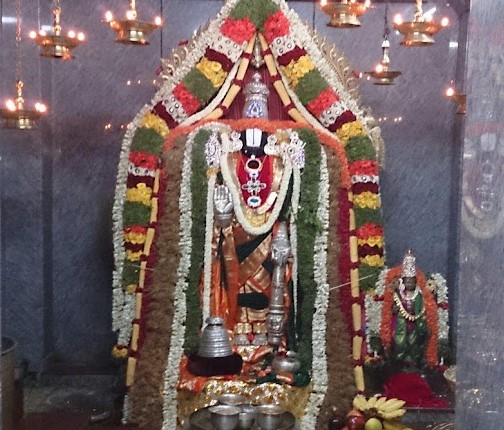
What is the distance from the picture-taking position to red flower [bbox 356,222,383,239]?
20.2 feet

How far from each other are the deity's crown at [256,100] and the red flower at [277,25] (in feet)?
1.35

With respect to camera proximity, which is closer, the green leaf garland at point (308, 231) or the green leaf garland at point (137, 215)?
the green leaf garland at point (308, 231)

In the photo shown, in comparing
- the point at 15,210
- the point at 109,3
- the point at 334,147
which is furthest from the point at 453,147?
the point at 15,210

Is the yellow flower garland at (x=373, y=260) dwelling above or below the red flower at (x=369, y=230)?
below

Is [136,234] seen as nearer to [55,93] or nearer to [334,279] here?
[334,279]

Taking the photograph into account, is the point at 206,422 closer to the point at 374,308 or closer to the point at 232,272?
the point at 232,272

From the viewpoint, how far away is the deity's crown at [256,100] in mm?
6160

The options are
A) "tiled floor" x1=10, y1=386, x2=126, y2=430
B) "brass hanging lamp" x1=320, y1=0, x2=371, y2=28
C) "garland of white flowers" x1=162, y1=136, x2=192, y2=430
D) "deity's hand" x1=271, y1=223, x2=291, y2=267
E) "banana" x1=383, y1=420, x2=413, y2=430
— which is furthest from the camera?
"tiled floor" x1=10, y1=386, x2=126, y2=430

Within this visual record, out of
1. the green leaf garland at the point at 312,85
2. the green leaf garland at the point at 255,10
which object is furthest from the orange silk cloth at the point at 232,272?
the green leaf garland at the point at 255,10

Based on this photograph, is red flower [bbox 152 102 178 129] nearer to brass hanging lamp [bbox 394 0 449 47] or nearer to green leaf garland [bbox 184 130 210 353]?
green leaf garland [bbox 184 130 210 353]

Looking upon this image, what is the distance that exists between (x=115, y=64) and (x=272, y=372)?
364 cm

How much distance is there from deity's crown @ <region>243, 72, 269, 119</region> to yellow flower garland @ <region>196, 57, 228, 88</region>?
0.25 meters

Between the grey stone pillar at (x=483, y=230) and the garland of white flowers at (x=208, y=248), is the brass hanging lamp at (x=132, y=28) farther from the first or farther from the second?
the grey stone pillar at (x=483, y=230)

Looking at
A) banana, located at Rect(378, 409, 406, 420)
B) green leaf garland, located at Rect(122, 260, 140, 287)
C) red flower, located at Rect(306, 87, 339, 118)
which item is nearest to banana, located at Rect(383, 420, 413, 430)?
banana, located at Rect(378, 409, 406, 420)
